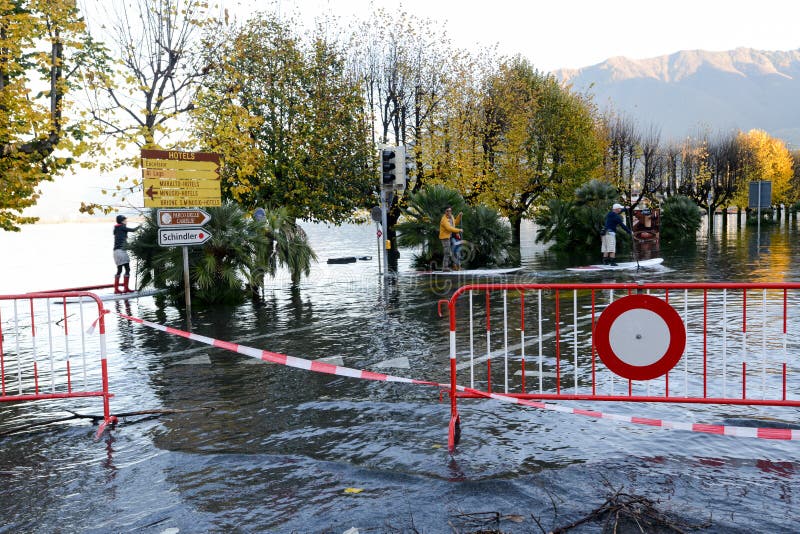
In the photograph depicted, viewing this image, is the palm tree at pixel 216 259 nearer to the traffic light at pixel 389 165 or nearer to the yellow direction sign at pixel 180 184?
the yellow direction sign at pixel 180 184

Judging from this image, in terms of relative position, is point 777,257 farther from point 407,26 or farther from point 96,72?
point 96,72

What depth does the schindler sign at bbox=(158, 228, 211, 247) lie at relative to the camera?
11859 millimetres

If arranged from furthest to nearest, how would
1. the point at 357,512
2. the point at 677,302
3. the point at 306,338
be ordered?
the point at 677,302
the point at 306,338
the point at 357,512

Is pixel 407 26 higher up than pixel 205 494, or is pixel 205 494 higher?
pixel 407 26

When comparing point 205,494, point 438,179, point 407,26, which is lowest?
point 205,494

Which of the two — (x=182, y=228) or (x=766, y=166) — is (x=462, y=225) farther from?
(x=766, y=166)

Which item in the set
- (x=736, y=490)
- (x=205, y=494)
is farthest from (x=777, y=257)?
(x=205, y=494)

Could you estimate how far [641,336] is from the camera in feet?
18.7

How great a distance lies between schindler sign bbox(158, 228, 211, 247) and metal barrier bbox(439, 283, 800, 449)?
15.3ft

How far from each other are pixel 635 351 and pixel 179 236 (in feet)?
28.0

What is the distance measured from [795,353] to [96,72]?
54.2ft

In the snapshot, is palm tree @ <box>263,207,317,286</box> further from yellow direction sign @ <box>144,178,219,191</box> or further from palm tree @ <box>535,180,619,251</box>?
palm tree @ <box>535,180,619,251</box>

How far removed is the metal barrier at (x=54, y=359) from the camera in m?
6.57

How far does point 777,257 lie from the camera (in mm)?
23469
